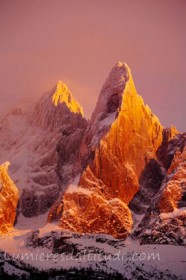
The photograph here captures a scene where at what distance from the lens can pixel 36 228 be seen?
19875 cm

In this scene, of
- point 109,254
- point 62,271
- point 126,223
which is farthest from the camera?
point 126,223

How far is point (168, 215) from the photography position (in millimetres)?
186250

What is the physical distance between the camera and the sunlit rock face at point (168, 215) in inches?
7156

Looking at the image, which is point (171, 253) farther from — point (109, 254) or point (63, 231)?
point (63, 231)

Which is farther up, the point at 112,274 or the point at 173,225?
the point at 173,225

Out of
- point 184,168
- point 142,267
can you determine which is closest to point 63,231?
point 142,267

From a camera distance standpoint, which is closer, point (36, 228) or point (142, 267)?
point (142, 267)

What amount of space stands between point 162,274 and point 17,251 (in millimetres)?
39519

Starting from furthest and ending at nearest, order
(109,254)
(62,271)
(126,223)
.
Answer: (126,223)
(109,254)
(62,271)

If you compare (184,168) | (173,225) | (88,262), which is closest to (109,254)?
(88,262)

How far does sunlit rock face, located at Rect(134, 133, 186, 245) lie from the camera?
18175 cm

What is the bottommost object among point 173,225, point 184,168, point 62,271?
point 62,271

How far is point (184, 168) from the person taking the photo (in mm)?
199250

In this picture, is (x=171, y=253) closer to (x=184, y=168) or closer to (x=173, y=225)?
(x=173, y=225)
